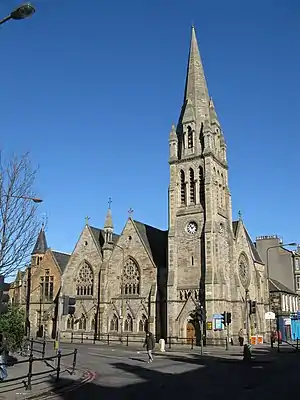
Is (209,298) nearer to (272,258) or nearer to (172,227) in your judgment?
(172,227)

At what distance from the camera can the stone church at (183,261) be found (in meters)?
44.5

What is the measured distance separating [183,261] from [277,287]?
21.6 metres

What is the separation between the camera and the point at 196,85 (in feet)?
177

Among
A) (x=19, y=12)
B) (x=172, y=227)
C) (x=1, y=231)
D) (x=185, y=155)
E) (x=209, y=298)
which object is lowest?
(x=209, y=298)

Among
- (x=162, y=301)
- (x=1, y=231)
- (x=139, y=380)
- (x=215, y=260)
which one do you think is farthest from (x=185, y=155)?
(x=139, y=380)

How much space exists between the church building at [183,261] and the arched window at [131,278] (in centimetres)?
11

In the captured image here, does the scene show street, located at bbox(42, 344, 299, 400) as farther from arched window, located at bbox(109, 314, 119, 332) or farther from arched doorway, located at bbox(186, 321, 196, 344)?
arched window, located at bbox(109, 314, 119, 332)

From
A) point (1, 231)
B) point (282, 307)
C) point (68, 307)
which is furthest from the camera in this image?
point (282, 307)

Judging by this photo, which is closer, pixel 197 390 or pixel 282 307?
pixel 197 390

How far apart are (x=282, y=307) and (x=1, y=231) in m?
49.2

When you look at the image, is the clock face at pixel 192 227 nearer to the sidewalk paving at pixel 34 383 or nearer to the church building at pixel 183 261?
the church building at pixel 183 261

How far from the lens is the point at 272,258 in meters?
69.8

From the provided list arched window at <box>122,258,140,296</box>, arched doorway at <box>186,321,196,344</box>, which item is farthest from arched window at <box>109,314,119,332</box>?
arched doorway at <box>186,321,196,344</box>

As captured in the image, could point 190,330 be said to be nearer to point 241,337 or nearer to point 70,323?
point 241,337
